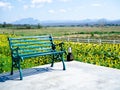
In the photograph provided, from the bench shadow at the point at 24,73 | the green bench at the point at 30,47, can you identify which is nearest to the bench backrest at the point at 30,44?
the green bench at the point at 30,47

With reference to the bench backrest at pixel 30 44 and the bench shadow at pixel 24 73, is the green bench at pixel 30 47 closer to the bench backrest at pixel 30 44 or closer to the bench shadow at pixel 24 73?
the bench backrest at pixel 30 44

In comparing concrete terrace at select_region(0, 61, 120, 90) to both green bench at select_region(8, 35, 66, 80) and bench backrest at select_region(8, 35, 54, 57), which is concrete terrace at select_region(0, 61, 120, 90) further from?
bench backrest at select_region(8, 35, 54, 57)

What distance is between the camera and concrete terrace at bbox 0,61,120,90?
5527 mm

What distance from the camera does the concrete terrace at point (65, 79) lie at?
5.53m

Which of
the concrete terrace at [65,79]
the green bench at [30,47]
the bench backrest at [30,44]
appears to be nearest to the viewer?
the concrete terrace at [65,79]

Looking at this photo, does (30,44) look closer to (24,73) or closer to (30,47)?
(30,47)

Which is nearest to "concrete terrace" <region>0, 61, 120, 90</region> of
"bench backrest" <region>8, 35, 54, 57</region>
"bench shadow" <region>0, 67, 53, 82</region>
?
"bench shadow" <region>0, 67, 53, 82</region>

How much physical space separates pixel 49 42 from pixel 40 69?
0.87 metres

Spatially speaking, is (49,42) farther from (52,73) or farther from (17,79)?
(17,79)

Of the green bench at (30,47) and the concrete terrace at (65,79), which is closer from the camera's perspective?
the concrete terrace at (65,79)

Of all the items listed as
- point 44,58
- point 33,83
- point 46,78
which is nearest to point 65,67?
point 46,78

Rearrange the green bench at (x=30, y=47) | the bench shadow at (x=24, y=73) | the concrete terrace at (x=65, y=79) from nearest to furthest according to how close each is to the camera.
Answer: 1. the concrete terrace at (x=65, y=79)
2. the bench shadow at (x=24, y=73)
3. the green bench at (x=30, y=47)

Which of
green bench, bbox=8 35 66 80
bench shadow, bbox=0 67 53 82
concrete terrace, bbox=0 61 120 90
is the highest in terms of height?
green bench, bbox=8 35 66 80

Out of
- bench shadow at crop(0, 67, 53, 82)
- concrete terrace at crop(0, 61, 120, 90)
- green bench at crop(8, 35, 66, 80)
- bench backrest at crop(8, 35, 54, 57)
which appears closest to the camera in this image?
concrete terrace at crop(0, 61, 120, 90)
